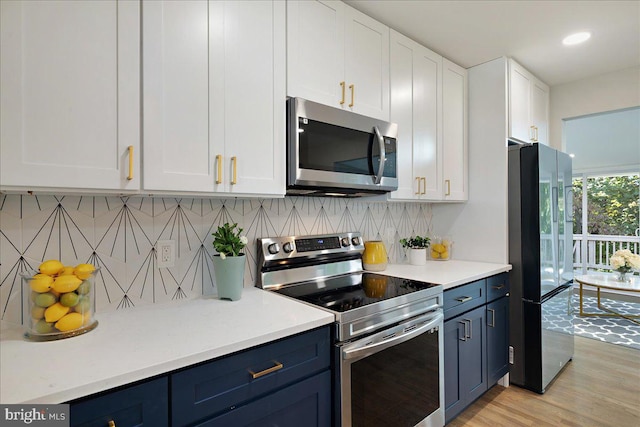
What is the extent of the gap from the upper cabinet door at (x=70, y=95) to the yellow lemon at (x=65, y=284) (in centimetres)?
30

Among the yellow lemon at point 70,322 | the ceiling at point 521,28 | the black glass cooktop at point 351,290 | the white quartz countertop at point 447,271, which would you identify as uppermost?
the ceiling at point 521,28

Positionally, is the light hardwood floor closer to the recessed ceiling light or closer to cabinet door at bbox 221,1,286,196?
cabinet door at bbox 221,1,286,196

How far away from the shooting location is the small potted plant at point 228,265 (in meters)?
1.53

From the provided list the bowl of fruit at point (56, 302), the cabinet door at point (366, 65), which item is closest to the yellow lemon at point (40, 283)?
the bowl of fruit at point (56, 302)

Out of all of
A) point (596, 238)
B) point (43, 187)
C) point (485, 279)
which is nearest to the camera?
point (43, 187)

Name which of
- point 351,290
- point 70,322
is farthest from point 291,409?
point 70,322

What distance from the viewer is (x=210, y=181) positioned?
136 centimetres

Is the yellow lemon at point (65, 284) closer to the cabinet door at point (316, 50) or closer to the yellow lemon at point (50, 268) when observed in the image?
the yellow lemon at point (50, 268)

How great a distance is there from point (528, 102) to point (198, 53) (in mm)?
2812

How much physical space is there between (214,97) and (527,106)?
2733 mm

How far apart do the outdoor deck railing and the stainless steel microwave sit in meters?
5.32

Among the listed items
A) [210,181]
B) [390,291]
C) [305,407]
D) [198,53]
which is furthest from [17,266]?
[390,291]

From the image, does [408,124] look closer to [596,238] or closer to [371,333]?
[371,333]

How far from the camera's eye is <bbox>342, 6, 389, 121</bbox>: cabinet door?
1.91 metres
